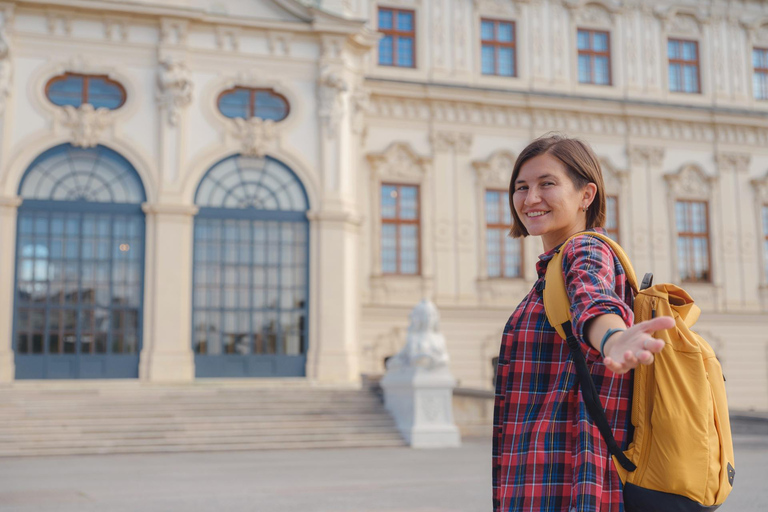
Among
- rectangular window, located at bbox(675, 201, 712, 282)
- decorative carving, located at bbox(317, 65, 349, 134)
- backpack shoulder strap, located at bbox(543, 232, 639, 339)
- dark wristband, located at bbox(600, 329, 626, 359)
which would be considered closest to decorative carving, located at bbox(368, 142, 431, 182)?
decorative carving, located at bbox(317, 65, 349, 134)

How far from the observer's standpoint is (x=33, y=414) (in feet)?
48.2

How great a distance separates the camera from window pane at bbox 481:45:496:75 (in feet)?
79.7

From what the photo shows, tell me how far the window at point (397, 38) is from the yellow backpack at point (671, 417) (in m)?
21.9

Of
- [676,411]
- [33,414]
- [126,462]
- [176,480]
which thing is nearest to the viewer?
[676,411]

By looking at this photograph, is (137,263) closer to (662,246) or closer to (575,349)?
(662,246)

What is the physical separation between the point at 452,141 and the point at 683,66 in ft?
26.4

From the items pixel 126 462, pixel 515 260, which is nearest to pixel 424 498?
pixel 126 462

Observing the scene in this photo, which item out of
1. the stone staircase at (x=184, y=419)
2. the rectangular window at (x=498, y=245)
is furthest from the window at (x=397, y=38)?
the stone staircase at (x=184, y=419)

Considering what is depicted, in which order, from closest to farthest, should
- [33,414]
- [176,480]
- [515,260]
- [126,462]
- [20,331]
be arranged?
[176,480] < [126,462] < [33,414] < [20,331] < [515,260]

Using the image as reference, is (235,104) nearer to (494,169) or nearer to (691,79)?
(494,169)

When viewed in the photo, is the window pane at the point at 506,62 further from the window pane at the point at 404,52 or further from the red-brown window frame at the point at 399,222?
the red-brown window frame at the point at 399,222

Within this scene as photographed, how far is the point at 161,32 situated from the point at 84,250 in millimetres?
5034

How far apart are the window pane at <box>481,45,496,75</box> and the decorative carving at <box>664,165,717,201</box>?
615 cm

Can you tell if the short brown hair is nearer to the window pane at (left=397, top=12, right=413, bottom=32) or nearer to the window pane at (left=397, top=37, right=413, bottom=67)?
the window pane at (left=397, top=37, right=413, bottom=67)
